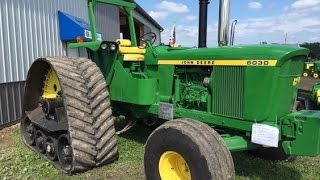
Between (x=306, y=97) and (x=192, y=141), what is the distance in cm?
423

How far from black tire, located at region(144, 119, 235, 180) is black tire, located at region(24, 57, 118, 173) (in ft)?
2.57

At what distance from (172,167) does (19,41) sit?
17.0ft

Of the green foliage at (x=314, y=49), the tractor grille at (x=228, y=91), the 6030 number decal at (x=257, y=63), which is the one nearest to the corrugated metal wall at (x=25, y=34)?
the tractor grille at (x=228, y=91)

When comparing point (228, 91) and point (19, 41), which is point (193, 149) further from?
point (19, 41)

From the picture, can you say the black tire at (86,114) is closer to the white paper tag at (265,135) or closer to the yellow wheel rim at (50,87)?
the yellow wheel rim at (50,87)

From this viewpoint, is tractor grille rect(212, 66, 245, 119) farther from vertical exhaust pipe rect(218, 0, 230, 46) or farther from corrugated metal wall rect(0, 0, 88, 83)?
corrugated metal wall rect(0, 0, 88, 83)

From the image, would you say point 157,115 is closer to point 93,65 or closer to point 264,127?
point 93,65

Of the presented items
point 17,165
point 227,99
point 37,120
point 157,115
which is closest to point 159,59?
point 157,115

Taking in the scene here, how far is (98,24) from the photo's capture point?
1482 cm

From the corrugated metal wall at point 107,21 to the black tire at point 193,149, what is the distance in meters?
11.2

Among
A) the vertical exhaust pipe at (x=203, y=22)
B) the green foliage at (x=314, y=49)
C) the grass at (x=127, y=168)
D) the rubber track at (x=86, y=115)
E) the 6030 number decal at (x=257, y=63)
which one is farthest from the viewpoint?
the green foliage at (x=314, y=49)

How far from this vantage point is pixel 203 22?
536 centimetres

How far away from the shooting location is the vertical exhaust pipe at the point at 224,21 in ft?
19.2

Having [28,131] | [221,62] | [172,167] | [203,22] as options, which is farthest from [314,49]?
[172,167]
